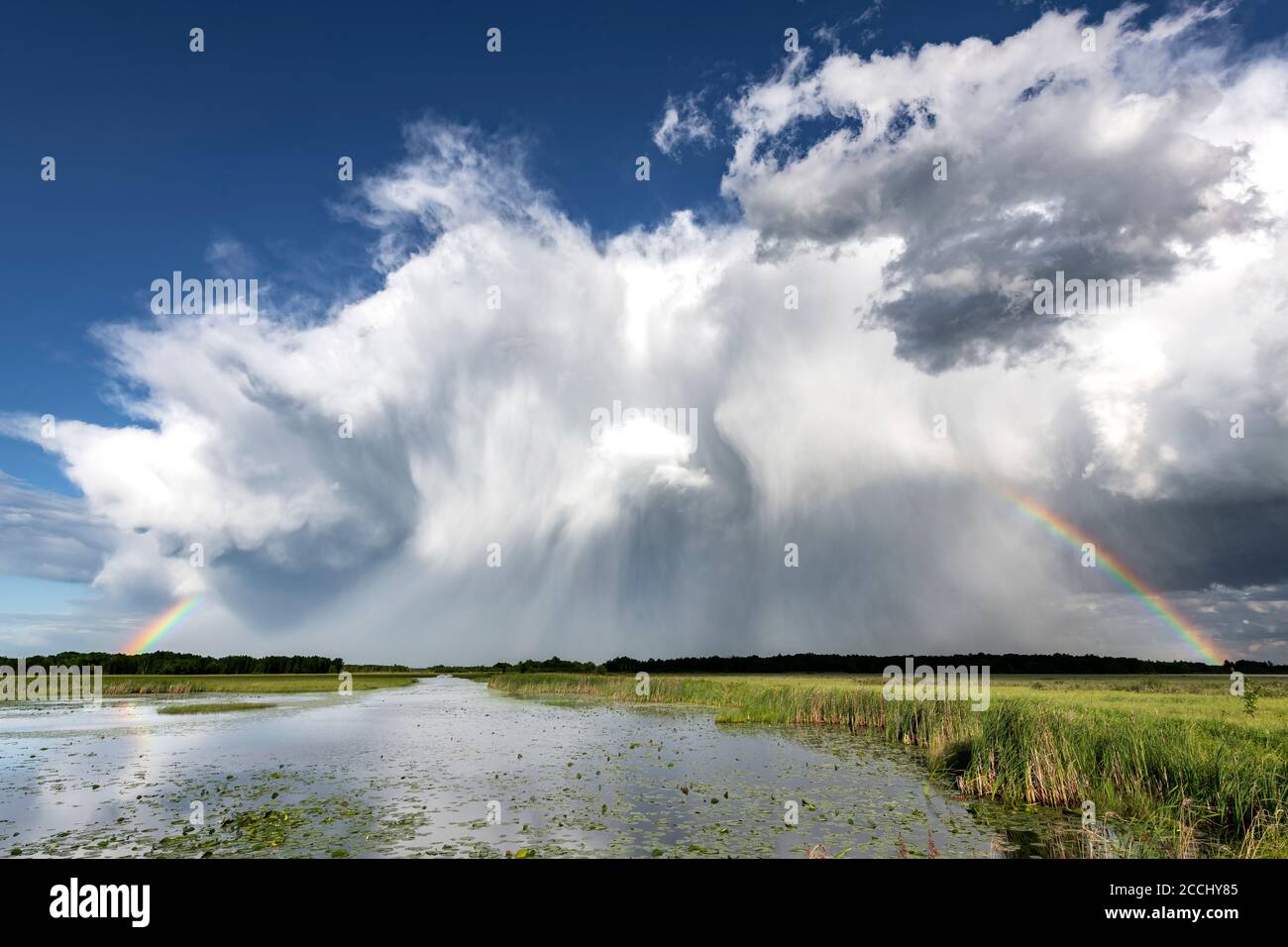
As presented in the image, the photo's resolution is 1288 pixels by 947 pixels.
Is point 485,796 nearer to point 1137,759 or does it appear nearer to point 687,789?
point 687,789

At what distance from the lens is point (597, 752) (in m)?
32.5

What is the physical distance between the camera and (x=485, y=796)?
73.7ft

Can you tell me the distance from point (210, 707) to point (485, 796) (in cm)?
4978

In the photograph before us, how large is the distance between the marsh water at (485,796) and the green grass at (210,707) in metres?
15.4

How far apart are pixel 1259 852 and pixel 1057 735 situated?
1016 centimetres

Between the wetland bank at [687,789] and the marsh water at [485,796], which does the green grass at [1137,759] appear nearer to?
the wetland bank at [687,789]

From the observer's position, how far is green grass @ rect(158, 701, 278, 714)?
55.7 metres

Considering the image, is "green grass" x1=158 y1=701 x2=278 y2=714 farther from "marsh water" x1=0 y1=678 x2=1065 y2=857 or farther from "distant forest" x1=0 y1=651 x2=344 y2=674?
"distant forest" x1=0 y1=651 x2=344 y2=674

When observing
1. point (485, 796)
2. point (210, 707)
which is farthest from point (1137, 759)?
point (210, 707)

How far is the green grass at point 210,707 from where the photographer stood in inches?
2194

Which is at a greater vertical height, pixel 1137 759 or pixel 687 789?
pixel 1137 759
